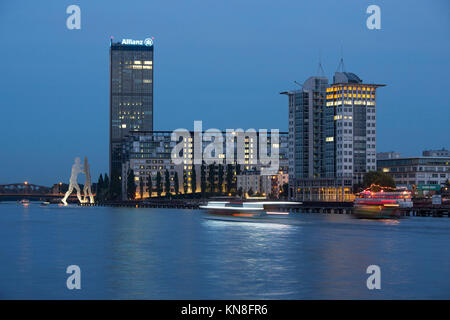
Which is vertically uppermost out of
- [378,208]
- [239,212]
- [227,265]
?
[239,212]

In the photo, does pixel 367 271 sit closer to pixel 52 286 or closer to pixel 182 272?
pixel 182 272

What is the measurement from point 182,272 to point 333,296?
16.7m

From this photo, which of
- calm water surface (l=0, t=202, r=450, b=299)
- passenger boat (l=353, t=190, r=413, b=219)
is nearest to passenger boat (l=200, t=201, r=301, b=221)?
passenger boat (l=353, t=190, r=413, b=219)

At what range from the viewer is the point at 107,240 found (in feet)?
314

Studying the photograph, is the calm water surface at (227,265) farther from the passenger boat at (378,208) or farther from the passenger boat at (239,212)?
the passenger boat at (378,208)

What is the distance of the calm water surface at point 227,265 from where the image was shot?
49.5 meters

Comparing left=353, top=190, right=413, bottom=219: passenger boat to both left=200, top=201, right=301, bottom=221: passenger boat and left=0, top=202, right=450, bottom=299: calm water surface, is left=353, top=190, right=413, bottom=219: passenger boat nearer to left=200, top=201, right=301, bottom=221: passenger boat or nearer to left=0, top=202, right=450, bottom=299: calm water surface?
left=200, top=201, right=301, bottom=221: passenger boat

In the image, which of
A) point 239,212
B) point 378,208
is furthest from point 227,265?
point 378,208

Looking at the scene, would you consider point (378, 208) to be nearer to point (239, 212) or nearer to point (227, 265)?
point (239, 212)

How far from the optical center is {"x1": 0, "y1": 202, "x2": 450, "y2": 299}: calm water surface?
1950 inches

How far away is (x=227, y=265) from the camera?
64.5 meters

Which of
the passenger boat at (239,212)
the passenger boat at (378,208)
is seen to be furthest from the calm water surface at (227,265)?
the passenger boat at (378,208)
